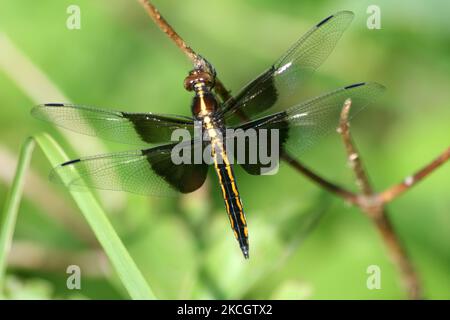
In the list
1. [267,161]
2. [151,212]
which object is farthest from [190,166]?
[151,212]

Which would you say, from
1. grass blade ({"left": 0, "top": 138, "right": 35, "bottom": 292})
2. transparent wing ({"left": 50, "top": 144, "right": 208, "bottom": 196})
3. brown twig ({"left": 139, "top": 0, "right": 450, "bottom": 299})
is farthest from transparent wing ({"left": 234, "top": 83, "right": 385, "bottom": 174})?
grass blade ({"left": 0, "top": 138, "right": 35, "bottom": 292})

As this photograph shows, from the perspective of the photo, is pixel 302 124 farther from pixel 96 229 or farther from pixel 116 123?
pixel 96 229

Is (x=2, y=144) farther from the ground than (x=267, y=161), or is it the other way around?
(x=2, y=144)

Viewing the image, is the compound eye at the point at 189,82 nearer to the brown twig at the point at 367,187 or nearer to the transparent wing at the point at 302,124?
the brown twig at the point at 367,187

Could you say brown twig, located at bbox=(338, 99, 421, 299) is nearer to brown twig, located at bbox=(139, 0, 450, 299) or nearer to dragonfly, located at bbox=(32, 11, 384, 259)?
brown twig, located at bbox=(139, 0, 450, 299)

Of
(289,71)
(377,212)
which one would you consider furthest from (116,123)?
(377,212)

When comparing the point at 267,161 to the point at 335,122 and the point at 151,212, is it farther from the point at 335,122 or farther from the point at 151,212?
the point at 151,212

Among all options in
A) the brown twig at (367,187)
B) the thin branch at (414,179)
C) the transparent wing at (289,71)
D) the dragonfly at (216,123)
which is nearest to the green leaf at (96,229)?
the dragonfly at (216,123)
